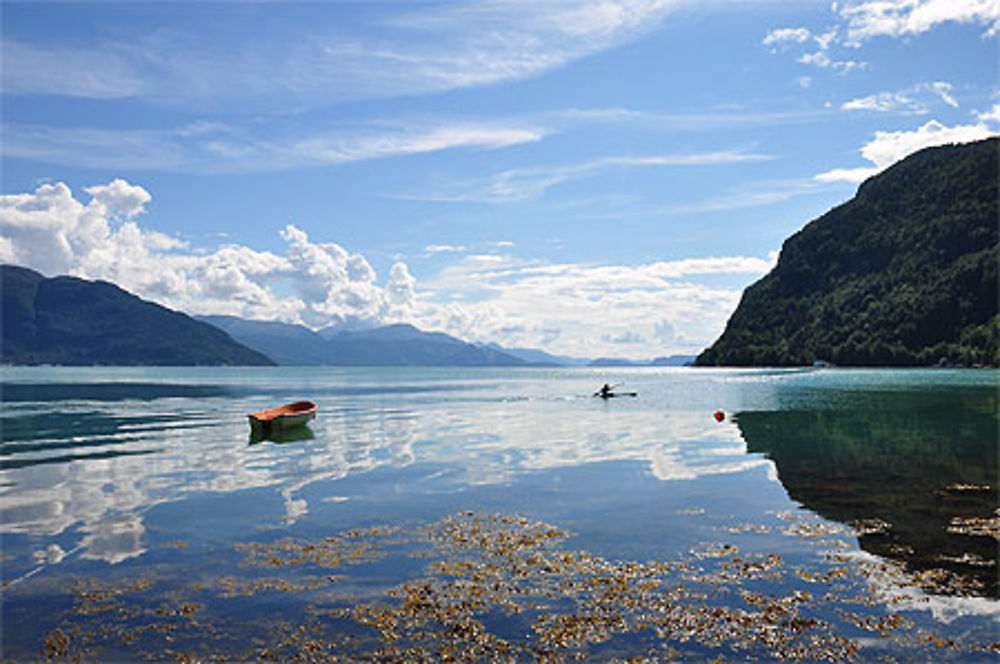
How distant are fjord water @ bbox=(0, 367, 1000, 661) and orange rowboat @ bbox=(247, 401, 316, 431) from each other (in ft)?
10.7

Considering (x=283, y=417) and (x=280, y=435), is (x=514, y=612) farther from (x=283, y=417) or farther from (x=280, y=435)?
(x=283, y=417)

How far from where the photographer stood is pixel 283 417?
237 ft

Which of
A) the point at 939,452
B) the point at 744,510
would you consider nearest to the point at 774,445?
the point at 939,452

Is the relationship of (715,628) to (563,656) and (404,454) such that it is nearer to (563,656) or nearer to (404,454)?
(563,656)

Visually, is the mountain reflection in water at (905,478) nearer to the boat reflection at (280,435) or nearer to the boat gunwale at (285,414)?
the boat reflection at (280,435)

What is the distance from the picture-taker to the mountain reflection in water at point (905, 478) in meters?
23.5

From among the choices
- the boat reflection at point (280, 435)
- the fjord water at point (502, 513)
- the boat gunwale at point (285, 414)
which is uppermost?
the boat gunwale at point (285, 414)

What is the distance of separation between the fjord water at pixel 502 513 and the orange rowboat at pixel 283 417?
10.7ft

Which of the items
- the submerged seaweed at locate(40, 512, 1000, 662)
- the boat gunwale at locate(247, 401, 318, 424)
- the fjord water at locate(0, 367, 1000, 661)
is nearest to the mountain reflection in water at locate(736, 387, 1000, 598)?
the fjord water at locate(0, 367, 1000, 661)

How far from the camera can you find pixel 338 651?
53.1 ft

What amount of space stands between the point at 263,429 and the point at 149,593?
165ft

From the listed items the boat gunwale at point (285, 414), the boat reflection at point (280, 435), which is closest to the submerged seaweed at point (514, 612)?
the boat reflection at point (280, 435)

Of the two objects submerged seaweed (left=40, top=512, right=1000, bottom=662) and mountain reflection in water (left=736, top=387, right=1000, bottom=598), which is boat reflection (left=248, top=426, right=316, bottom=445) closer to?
submerged seaweed (left=40, top=512, right=1000, bottom=662)

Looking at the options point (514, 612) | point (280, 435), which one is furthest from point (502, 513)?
point (280, 435)
